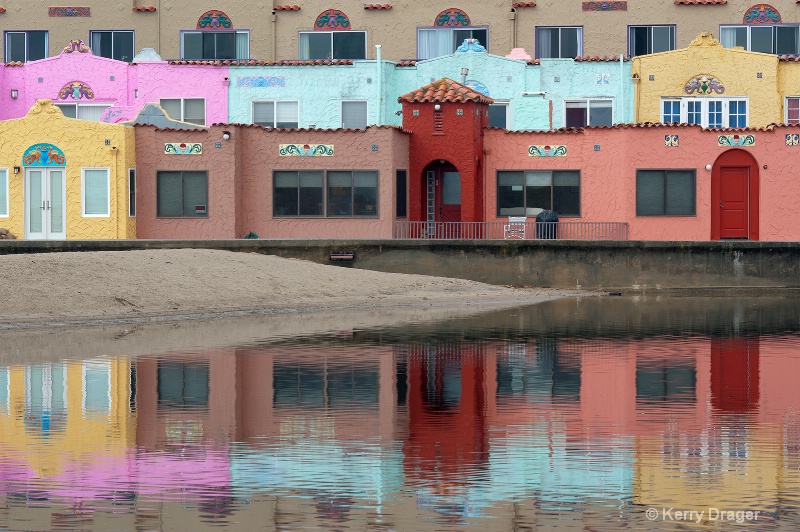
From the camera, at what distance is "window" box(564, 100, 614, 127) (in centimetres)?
5069

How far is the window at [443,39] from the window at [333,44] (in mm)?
2247

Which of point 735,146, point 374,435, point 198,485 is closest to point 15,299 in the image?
point 374,435

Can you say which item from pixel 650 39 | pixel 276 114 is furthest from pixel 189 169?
pixel 650 39

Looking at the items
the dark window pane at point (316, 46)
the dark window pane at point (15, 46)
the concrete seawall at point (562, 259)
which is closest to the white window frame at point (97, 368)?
the concrete seawall at point (562, 259)

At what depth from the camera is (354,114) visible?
5141cm

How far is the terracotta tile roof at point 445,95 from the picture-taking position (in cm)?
4350

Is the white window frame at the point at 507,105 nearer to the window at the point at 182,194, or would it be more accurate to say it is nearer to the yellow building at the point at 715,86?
the yellow building at the point at 715,86

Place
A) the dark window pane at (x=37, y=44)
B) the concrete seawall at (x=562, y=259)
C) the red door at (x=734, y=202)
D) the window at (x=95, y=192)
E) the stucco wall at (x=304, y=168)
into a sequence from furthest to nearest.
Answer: the dark window pane at (x=37, y=44)
the window at (x=95, y=192)
the red door at (x=734, y=202)
the stucco wall at (x=304, y=168)
the concrete seawall at (x=562, y=259)

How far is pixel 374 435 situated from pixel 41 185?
1254 inches

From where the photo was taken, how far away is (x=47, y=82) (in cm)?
5209

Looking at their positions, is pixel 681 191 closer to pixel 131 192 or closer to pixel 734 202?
pixel 734 202

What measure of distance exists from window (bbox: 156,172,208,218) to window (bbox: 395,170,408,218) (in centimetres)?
573

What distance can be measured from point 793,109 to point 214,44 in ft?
74.8

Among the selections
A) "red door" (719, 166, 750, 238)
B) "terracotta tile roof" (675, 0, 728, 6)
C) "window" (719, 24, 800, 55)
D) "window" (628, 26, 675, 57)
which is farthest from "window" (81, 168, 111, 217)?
"window" (719, 24, 800, 55)
